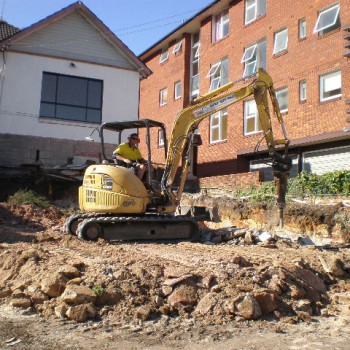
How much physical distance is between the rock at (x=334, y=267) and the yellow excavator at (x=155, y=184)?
2.30 m

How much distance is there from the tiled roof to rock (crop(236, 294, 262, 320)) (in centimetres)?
1811

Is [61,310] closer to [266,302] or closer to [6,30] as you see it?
[266,302]

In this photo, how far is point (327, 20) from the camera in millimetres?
20250

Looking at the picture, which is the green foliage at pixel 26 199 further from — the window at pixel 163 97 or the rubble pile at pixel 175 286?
the window at pixel 163 97

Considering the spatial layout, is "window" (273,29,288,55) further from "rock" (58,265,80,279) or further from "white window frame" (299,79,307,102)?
"rock" (58,265,80,279)

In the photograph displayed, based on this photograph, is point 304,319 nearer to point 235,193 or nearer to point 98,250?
point 98,250

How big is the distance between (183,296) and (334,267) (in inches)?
118

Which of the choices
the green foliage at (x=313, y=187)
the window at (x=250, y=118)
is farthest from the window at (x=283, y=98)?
the green foliage at (x=313, y=187)

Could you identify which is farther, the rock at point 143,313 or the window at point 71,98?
the window at point 71,98

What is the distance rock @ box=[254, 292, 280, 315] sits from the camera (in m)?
6.18

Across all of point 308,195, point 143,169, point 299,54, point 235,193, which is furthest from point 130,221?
point 299,54

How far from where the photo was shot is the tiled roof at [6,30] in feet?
69.2

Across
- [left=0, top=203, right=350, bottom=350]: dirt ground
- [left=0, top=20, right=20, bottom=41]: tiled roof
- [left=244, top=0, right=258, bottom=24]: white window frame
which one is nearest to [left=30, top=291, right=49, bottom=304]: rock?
[left=0, top=203, right=350, bottom=350]: dirt ground

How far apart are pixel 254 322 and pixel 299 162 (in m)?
16.3
